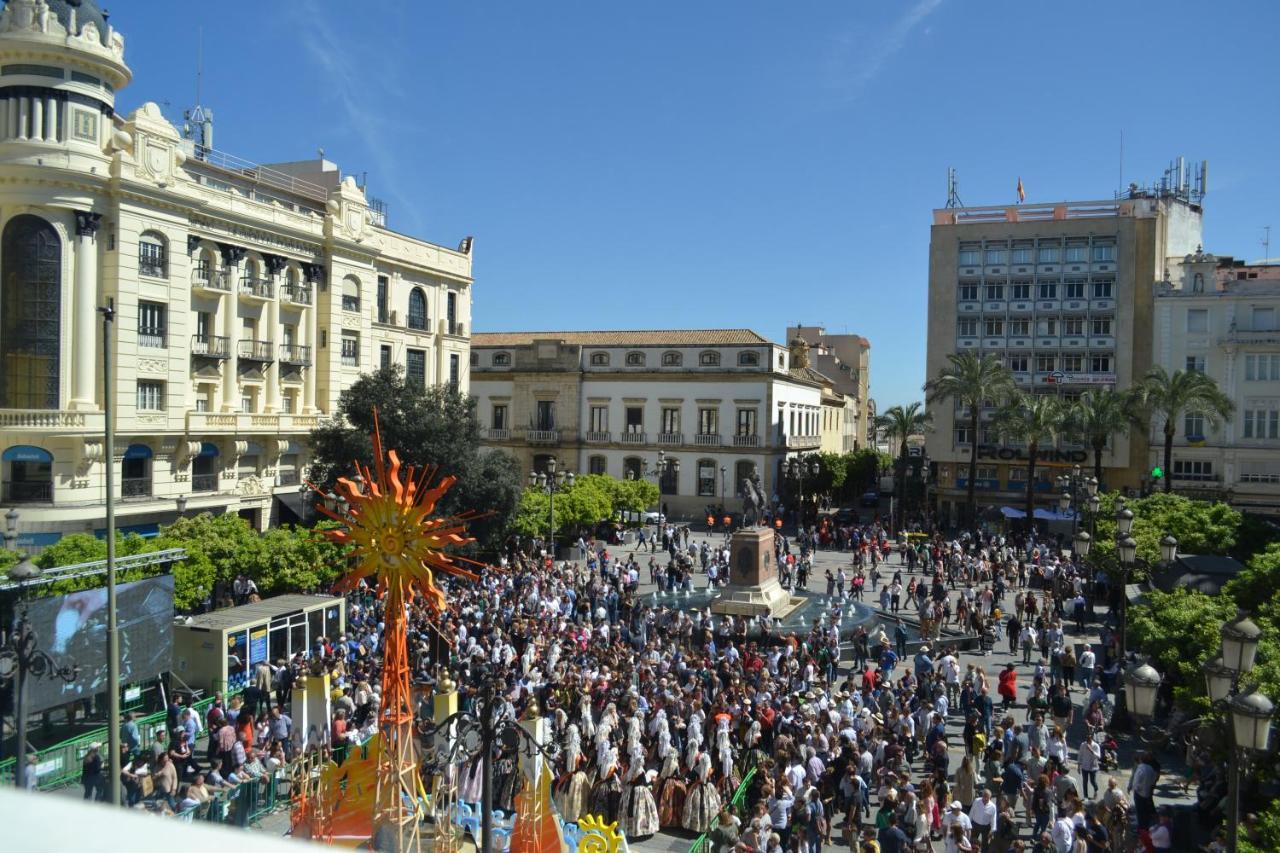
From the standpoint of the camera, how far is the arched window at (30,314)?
90.6ft

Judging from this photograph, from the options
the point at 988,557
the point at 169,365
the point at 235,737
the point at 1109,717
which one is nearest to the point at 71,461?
the point at 169,365

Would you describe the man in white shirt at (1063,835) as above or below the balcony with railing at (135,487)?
below

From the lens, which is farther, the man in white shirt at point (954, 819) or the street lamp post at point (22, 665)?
the street lamp post at point (22, 665)

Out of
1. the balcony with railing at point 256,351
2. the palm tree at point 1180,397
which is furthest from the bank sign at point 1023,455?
the balcony with railing at point 256,351

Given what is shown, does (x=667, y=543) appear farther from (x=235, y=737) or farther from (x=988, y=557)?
(x=235, y=737)

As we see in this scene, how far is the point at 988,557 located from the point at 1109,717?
17909 millimetres

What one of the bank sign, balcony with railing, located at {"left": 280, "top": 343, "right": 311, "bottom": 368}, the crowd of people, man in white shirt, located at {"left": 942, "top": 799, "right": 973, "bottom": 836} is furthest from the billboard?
the bank sign

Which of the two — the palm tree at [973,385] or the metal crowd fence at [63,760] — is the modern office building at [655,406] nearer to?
the palm tree at [973,385]

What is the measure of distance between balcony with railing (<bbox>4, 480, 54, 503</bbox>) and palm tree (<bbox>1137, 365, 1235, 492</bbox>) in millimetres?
42213

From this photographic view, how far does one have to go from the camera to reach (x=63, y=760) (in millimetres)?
14422

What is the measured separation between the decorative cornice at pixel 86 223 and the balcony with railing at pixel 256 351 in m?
6.53

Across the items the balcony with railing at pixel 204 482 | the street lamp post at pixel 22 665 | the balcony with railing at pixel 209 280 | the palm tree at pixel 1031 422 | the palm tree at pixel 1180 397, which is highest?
the balcony with railing at pixel 209 280

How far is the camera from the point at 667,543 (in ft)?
128

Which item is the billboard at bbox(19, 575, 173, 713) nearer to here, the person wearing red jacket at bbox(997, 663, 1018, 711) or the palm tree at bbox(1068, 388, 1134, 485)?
the person wearing red jacket at bbox(997, 663, 1018, 711)
